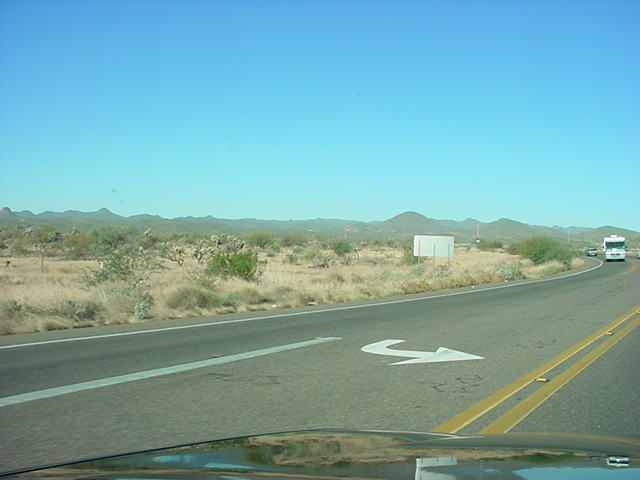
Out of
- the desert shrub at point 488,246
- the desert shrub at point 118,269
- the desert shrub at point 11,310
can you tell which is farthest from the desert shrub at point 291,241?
the desert shrub at point 11,310

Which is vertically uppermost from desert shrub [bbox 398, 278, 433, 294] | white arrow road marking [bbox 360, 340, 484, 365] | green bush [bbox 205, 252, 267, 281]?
green bush [bbox 205, 252, 267, 281]

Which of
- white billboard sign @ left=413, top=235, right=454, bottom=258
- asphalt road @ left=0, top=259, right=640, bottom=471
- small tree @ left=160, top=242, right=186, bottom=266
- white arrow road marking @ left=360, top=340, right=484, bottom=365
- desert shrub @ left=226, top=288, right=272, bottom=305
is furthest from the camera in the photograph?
small tree @ left=160, top=242, right=186, bottom=266

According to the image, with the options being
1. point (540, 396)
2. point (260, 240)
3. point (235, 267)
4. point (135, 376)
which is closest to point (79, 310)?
point (135, 376)

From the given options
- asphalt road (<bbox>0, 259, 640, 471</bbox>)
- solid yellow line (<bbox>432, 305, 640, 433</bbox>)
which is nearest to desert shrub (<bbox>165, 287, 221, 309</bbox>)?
asphalt road (<bbox>0, 259, 640, 471</bbox>)

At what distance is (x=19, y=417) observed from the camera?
7.23 meters

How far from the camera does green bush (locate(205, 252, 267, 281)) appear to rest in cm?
3158

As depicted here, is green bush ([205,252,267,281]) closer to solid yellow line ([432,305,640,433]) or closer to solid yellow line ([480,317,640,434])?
solid yellow line ([432,305,640,433])

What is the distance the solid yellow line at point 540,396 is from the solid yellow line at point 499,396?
0.25m

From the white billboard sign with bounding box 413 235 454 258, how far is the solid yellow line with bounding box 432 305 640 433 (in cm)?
2494

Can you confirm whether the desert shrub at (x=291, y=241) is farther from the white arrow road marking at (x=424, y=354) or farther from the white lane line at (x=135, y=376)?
the white lane line at (x=135, y=376)

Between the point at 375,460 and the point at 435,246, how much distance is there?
35.3 meters

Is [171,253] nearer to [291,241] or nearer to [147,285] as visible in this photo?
[147,285]

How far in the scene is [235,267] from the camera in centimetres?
3180

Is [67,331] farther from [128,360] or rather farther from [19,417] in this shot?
[19,417]
